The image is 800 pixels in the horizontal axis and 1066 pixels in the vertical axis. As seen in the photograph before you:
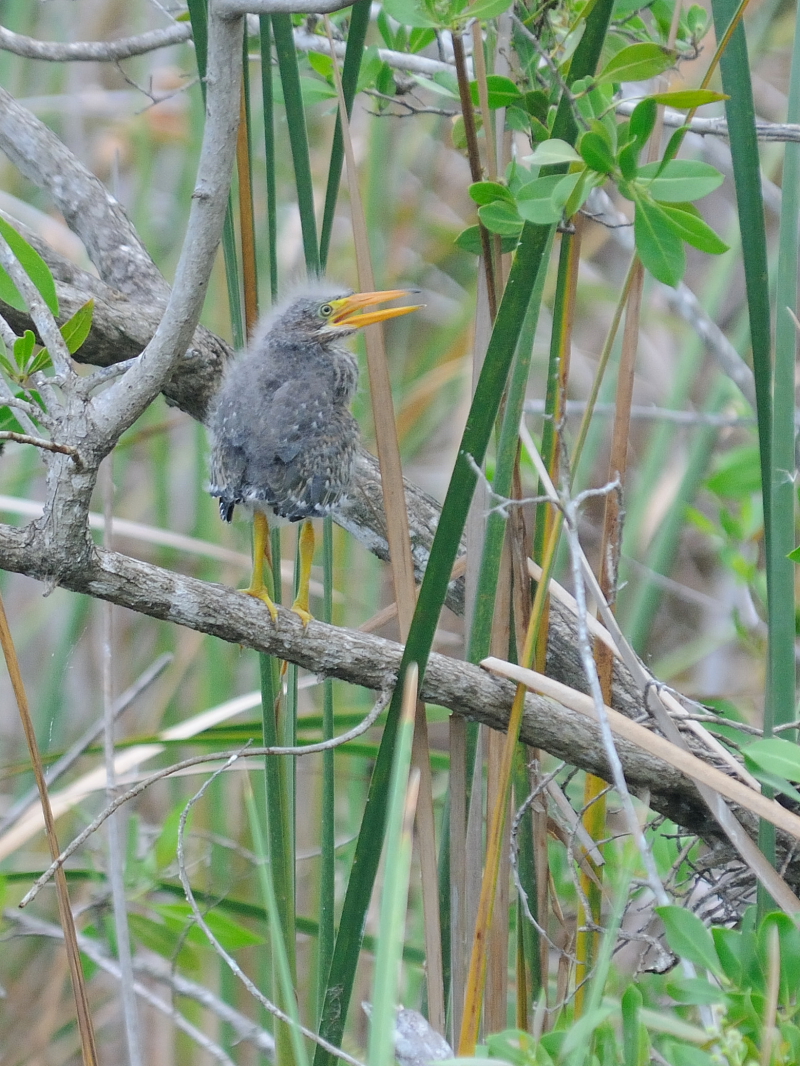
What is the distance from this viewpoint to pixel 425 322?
362 cm

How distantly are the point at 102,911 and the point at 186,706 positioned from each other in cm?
72

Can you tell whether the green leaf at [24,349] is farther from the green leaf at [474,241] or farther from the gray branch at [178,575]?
the green leaf at [474,241]

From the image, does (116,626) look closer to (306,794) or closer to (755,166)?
(306,794)

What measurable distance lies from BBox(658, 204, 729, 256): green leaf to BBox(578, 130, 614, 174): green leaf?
0.08 meters

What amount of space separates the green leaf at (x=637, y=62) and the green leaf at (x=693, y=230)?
116 mm

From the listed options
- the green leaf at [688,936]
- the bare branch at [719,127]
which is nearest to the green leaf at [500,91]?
the bare branch at [719,127]

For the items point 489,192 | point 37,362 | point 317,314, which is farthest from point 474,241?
point 37,362

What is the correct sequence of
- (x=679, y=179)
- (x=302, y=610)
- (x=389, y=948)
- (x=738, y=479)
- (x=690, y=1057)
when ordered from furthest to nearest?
(x=738, y=479) → (x=302, y=610) → (x=679, y=179) → (x=690, y=1057) → (x=389, y=948)

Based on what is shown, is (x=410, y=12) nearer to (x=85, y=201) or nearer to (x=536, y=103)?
(x=536, y=103)

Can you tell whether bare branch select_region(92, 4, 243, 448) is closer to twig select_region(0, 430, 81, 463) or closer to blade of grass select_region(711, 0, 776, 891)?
twig select_region(0, 430, 81, 463)

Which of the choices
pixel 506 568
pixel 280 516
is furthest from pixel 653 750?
pixel 280 516

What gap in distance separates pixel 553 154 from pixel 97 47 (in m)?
1.00

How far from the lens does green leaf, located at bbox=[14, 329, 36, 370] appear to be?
843 millimetres

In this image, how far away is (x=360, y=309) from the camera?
1643 mm
